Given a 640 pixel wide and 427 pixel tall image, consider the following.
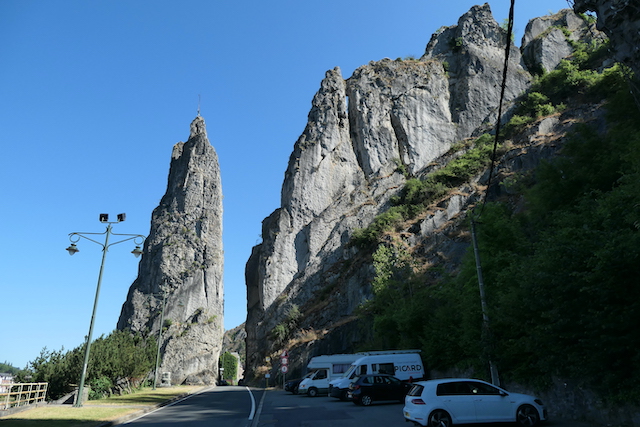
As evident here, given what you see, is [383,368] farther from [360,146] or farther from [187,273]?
[187,273]

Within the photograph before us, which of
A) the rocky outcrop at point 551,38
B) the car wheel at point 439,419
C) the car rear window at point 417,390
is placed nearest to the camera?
the car wheel at point 439,419

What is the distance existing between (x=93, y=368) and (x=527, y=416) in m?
25.9

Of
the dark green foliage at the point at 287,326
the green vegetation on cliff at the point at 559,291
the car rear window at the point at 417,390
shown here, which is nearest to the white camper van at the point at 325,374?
the green vegetation on cliff at the point at 559,291

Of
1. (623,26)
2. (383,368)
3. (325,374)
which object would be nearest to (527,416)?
(383,368)

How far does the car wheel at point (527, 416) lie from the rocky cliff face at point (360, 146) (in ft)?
126

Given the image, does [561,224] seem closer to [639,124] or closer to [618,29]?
[618,29]

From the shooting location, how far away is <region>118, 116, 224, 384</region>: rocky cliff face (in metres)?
69.4

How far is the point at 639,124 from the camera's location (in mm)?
22594

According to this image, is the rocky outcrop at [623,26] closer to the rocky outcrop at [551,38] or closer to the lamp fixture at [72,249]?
the lamp fixture at [72,249]

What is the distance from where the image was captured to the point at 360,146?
2579 inches

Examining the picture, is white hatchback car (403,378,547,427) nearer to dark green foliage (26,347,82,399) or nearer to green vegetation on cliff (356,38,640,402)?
green vegetation on cliff (356,38,640,402)

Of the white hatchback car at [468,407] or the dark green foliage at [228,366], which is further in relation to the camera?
the dark green foliage at [228,366]

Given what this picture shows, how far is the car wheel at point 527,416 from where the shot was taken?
1078 cm

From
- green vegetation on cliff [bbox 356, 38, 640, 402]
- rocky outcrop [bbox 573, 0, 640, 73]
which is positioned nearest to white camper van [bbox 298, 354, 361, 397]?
green vegetation on cliff [bbox 356, 38, 640, 402]
